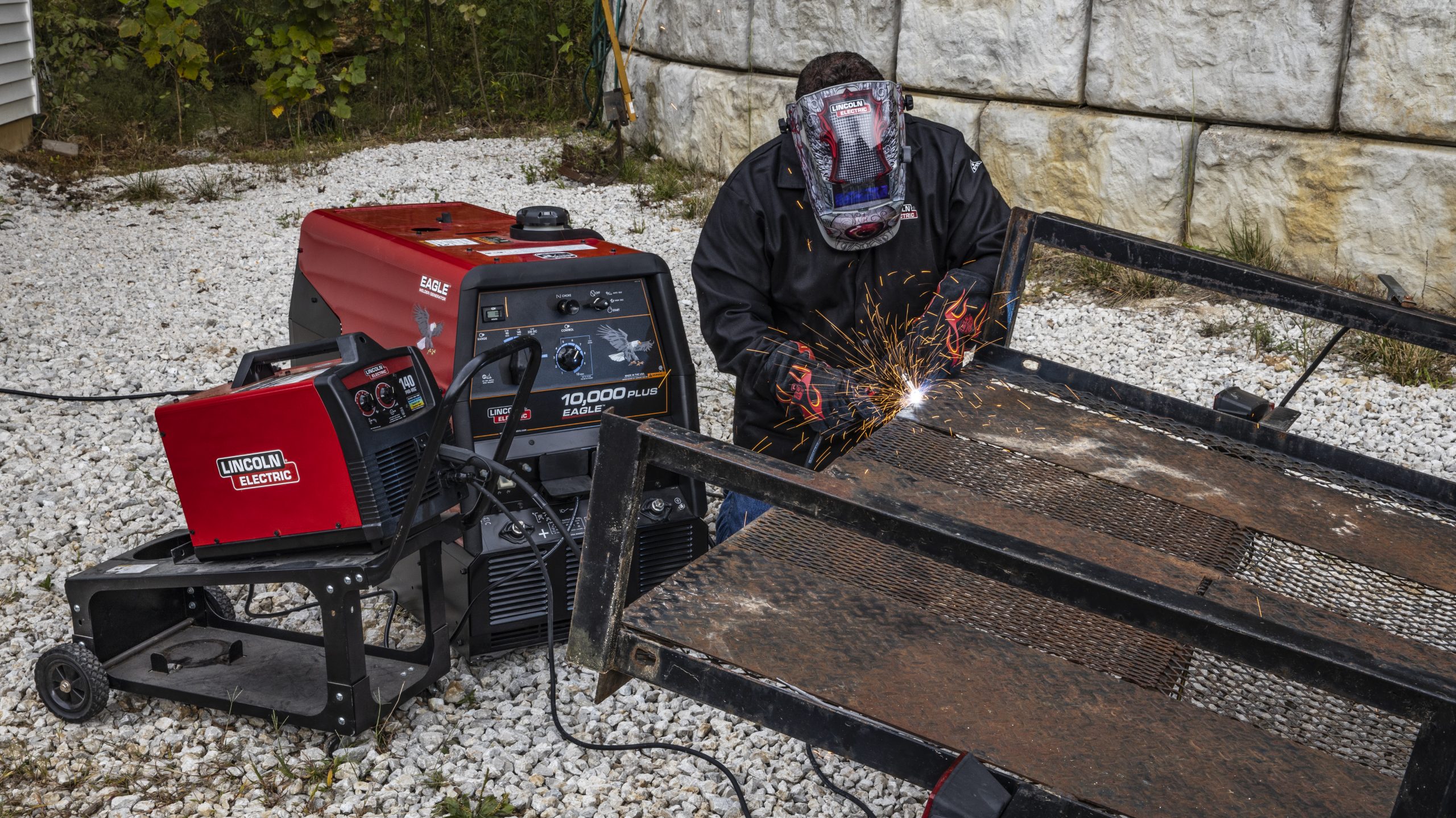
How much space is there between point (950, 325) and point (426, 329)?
4.63ft

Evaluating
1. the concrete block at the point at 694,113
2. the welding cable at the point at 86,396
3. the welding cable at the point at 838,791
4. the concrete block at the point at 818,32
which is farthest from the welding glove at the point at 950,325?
the concrete block at the point at 694,113

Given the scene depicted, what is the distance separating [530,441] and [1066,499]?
139 cm

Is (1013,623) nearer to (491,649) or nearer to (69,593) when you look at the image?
(491,649)

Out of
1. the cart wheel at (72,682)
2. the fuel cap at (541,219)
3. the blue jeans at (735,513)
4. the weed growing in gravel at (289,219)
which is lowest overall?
the cart wheel at (72,682)

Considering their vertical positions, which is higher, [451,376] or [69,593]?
[451,376]

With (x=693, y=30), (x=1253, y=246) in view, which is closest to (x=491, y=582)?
(x=1253, y=246)

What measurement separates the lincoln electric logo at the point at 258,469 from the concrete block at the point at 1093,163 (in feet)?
15.2

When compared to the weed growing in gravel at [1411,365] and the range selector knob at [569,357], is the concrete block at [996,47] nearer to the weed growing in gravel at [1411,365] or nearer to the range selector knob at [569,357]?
the weed growing in gravel at [1411,365]

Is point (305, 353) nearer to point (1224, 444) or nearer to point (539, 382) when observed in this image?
point (539, 382)

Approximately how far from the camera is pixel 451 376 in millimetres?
2887

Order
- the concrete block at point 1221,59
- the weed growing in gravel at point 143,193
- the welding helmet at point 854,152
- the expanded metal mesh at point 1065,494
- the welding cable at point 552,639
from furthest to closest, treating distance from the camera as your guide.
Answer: the weed growing in gravel at point 143,193, the concrete block at point 1221,59, the welding helmet at point 854,152, the welding cable at point 552,639, the expanded metal mesh at point 1065,494

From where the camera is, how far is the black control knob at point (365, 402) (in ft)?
8.31

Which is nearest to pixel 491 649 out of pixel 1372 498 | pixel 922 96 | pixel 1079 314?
pixel 1372 498

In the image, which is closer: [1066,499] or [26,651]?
[1066,499]
